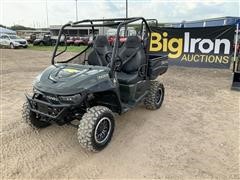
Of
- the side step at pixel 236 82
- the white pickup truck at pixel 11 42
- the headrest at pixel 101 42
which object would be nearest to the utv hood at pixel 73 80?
the headrest at pixel 101 42

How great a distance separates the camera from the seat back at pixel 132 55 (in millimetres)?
4273

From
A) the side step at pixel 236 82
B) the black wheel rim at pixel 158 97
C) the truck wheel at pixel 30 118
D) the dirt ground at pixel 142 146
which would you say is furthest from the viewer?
the side step at pixel 236 82

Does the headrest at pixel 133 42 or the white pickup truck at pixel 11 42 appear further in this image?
the white pickup truck at pixel 11 42

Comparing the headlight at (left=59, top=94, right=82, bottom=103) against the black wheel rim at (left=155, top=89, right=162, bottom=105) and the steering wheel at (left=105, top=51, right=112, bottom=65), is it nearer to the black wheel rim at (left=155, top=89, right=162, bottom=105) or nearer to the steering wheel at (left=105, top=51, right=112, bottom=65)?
the steering wheel at (left=105, top=51, right=112, bottom=65)

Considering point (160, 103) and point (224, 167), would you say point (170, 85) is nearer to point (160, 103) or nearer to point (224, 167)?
point (160, 103)

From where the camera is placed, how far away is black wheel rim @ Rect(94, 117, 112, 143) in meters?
3.12

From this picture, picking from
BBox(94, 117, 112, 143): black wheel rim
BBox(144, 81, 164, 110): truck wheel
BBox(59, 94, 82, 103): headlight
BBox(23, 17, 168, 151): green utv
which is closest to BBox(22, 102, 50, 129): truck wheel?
BBox(23, 17, 168, 151): green utv

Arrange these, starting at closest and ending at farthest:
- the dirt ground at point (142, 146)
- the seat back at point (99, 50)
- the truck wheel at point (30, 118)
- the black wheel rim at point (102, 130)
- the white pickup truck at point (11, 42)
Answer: the dirt ground at point (142, 146), the black wheel rim at point (102, 130), the truck wheel at point (30, 118), the seat back at point (99, 50), the white pickup truck at point (11, 42)

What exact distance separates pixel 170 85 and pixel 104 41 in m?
2.93

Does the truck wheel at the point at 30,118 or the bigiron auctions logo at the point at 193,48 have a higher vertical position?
the bigiron auctions logo at the point at 193,48

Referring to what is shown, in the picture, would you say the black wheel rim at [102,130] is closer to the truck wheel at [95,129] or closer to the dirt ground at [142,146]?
the truck wheel at [95,129]

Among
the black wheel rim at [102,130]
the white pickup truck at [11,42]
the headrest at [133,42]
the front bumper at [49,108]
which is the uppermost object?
the white pickup truck at [11,42]

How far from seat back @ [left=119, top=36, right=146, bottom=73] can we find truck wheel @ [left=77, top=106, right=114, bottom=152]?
1.37 meters

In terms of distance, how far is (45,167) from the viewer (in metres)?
2.83
